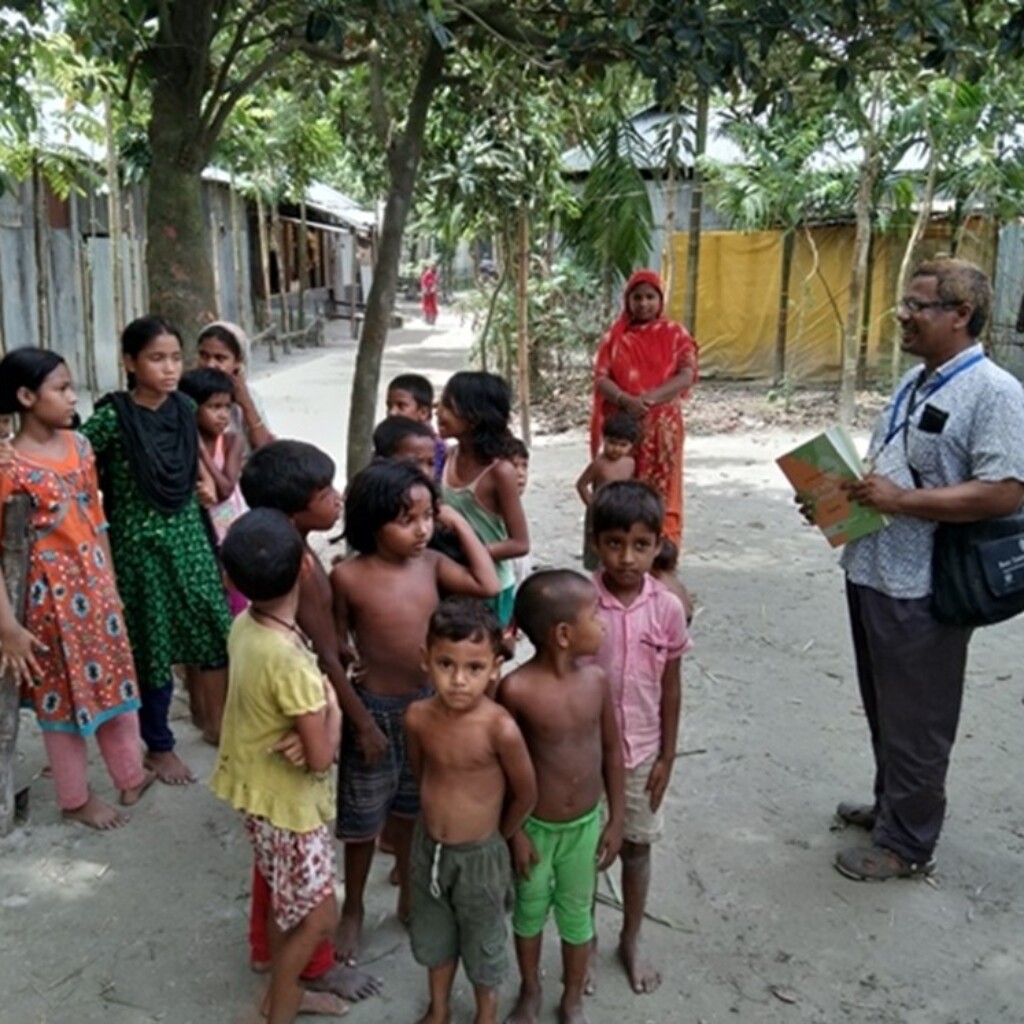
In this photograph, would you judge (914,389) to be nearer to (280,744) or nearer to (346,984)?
(280,744)

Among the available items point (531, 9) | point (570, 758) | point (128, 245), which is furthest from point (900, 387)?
point (128, 245)

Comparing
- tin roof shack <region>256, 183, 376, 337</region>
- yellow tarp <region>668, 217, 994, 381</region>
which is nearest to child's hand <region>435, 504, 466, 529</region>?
yellow tarp <region>668, 217, 994, 381</region>

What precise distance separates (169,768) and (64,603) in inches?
29.9

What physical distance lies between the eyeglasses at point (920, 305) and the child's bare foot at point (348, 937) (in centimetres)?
215

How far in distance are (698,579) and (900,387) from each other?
2.98m

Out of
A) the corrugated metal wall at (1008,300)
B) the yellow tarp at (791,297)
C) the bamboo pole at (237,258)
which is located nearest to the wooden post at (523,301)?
the yellow tarp at (791,297)

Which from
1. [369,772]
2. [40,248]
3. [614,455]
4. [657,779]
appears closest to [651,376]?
[614,455]

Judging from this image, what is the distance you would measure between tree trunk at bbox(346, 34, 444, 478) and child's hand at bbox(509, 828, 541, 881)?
3.01 metres

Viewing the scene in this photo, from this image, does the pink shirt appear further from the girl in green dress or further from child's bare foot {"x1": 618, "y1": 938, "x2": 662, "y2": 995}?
the girl in green dress

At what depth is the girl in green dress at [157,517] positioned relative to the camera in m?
3.26

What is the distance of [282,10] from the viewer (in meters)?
4.84

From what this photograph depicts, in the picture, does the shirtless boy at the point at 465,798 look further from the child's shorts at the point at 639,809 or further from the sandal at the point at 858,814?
the sandal at the point at 858,814

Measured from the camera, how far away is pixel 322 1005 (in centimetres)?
246

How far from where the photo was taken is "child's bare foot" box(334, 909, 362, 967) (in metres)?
2.64
